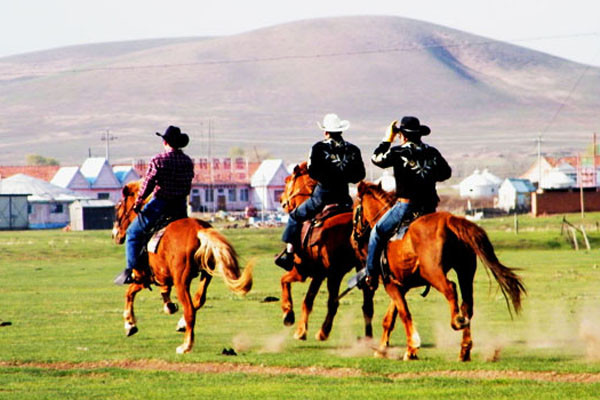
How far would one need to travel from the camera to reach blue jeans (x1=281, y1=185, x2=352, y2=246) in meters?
19.5

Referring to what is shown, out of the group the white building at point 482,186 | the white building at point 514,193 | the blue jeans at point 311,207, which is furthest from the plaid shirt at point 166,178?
the white building at point 482,186

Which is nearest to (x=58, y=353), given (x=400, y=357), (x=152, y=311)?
(x=400, y=357)

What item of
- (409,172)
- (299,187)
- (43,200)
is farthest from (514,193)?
(409,172)

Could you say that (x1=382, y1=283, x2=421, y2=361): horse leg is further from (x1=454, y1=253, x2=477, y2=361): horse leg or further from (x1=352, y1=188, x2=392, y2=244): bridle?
(x1=352, y1=188, x2=392, y2=244): bridle

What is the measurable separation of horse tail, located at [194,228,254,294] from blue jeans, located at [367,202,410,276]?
1.52 metres

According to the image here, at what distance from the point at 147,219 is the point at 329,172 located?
8.62ft

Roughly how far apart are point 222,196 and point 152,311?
13209 cm

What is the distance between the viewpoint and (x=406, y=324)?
1652cm

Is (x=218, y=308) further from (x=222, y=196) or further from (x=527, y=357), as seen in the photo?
(x=222, y=196)

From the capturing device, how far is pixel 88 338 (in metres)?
20.2

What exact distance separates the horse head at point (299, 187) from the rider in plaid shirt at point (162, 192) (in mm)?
1730

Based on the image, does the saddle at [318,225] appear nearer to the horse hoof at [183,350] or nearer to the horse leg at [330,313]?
the horse leg at [330,313]

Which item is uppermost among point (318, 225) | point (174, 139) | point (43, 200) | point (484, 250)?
point (174, 139)

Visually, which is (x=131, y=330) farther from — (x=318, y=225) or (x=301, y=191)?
(x=301, y=191)
